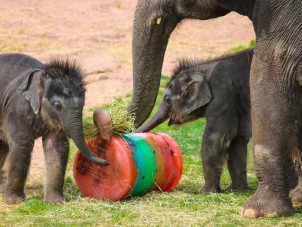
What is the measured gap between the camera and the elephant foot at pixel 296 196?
7.10 meters

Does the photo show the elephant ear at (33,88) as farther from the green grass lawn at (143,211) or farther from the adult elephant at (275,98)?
the adult elephant at (275,98)

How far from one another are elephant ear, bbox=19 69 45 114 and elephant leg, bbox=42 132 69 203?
0.27 meters

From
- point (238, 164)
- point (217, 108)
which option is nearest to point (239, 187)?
point (238, 164)

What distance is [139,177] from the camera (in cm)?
736

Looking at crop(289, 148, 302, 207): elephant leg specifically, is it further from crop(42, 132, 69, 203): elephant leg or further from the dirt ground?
the dirt ground

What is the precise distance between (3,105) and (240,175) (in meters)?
2.11

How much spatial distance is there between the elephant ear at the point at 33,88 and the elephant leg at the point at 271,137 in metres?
1.77

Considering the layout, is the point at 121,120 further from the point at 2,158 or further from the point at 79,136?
the point at 2,158

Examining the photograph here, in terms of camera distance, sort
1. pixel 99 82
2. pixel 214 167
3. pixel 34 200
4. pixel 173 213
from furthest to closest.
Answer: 1. pixel 99 82
2. pixel 214 167
3. pixel 34 200
4. pixel 173 213

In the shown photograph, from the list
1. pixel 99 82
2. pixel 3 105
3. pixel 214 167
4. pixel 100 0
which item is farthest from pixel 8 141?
pixel 100 0

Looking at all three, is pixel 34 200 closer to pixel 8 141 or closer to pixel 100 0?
pixel 8 141

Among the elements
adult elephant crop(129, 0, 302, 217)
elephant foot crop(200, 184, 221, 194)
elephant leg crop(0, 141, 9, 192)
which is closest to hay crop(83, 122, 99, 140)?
elephant leg crop(0, 141, 9, 192)

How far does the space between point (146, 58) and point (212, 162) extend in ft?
3.87

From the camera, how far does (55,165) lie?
7.29 meters
